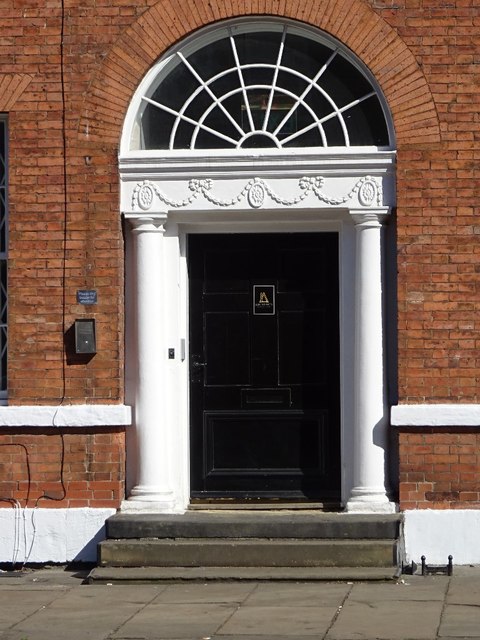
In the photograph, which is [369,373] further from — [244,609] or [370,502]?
[244,609]

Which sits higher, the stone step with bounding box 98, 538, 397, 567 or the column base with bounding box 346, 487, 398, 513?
the column base with bounding box 346, 487, 398, 513

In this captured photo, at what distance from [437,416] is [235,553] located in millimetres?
1933

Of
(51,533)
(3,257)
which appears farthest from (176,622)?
(3,257)

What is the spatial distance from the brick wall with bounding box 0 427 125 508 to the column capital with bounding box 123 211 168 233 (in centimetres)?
168

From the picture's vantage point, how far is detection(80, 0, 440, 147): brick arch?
10844 millimetres

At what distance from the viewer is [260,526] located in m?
10.6

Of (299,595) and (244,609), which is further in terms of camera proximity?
(299,595)

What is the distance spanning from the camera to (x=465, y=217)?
35.5 feet

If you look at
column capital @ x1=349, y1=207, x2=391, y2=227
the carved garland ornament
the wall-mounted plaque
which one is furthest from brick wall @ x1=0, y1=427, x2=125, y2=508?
column capital @ x1=349, y1=207, x2=391, y2=227

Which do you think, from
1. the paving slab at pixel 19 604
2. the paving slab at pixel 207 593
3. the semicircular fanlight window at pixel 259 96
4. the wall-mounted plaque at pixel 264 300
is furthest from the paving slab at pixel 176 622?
the semicircular fanlight window at pixel 259 96

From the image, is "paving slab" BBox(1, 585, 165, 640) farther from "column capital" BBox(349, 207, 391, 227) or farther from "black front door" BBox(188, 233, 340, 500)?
"column capital" BBox(349, 207, 391, 227)

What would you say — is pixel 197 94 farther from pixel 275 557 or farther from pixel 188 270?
pixel 275 557

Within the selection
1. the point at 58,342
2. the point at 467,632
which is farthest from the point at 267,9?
the point at 467,632

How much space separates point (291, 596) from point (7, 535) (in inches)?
108
